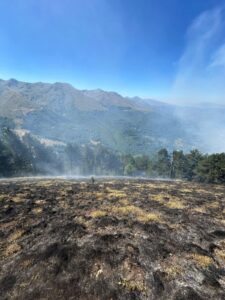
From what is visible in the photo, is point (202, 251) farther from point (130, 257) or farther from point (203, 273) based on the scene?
point (130, 257)

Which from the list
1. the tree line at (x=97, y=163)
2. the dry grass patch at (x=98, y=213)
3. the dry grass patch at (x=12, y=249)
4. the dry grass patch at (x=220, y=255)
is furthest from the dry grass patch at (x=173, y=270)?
the tree line at (x=97, y=163)

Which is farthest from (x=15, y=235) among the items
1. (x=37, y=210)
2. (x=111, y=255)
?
(x=111, y=255)

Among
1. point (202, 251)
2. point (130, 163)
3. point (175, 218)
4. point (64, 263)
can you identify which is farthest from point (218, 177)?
point (64, 263)

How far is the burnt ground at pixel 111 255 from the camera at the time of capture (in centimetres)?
1174

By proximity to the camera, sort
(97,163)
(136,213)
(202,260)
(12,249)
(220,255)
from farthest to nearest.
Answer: (97,163) < (136,213) < (12,249) < (220,255) < (202,260)

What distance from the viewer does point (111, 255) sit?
15.4 metres

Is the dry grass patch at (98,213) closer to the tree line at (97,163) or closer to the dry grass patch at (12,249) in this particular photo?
the dry grass patch at (12,249)

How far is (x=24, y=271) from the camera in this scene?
43.9 feet

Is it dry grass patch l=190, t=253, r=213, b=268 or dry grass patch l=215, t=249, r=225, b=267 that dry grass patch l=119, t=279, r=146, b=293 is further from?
dry grass patch l=215, t=249, r=225, b=267

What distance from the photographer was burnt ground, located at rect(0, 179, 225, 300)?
38.5 ft

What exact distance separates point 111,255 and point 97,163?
134 meters

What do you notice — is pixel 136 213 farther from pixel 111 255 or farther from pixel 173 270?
pixel 173 270

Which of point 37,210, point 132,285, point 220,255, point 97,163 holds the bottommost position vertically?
point 97,163

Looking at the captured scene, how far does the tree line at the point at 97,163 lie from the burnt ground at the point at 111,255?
73631mm
